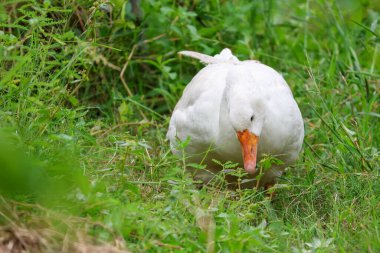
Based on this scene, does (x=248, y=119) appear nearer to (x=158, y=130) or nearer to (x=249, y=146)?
(x=249, y=146)

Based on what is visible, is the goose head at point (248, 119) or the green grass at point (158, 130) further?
the goose head at point (248, 119)

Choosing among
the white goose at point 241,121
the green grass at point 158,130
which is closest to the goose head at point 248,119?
the white goose at point 241,121

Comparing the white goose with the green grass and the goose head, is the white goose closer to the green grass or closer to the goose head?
the goose head

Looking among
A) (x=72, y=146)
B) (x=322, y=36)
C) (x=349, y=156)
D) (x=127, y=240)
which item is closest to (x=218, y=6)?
(x=322, y=36)

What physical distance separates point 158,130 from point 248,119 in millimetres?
1524

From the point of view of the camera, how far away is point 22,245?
312cm

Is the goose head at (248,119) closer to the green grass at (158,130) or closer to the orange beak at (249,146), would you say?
the orange beak at (249,146)

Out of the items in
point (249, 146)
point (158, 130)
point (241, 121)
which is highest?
point (241, 121)

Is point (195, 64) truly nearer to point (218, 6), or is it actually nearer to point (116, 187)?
point (218, 6)

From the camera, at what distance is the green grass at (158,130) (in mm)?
3336

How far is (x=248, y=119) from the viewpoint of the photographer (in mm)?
4152

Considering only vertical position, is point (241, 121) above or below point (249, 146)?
above

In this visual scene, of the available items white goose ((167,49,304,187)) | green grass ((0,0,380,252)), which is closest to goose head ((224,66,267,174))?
white goose ((167,49,304,187))

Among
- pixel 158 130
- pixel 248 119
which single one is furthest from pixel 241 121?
pixel 158 130
